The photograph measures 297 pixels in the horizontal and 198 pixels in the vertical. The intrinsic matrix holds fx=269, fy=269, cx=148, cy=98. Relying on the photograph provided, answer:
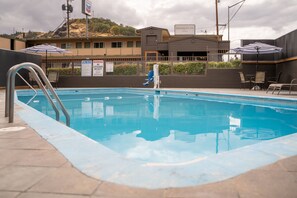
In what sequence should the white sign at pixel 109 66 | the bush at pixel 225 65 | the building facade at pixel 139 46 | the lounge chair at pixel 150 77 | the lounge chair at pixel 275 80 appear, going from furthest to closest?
the building facade at pixel 139 46 < the white sign at pixel 109 66 < the bush at pixel 225 65 < the lounge chair at pixel 150 77 < the lounge chair at pixel 275 80

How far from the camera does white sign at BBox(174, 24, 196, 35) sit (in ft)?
107

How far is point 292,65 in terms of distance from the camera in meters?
12.6

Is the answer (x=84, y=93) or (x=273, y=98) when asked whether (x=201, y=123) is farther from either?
(x=84, y=93)

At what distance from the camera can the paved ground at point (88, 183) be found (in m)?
1.57

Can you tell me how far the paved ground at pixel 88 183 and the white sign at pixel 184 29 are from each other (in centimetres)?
3164

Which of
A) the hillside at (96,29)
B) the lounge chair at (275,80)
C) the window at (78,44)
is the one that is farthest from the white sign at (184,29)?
the hillside at (96,29)

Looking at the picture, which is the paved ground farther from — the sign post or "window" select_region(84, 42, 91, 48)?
the sign post

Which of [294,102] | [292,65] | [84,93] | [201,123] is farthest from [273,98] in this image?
[84,93]

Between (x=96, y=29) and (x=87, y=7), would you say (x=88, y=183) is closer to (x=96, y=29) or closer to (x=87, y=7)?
(x=87, y=7)

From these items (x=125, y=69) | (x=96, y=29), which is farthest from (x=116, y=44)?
(x=96, y=29)

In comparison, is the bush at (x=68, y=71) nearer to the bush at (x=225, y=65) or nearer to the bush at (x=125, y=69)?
the bush at (x=125, y=69)

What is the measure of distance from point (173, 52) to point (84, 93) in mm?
14249

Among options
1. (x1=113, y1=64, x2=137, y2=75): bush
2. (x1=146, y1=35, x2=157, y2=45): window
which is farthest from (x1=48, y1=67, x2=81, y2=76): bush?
(x1=146, y1=35, x2=157, y2=45): window

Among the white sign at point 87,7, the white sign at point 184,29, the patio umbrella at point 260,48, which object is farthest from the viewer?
the white sign at point 87,7
